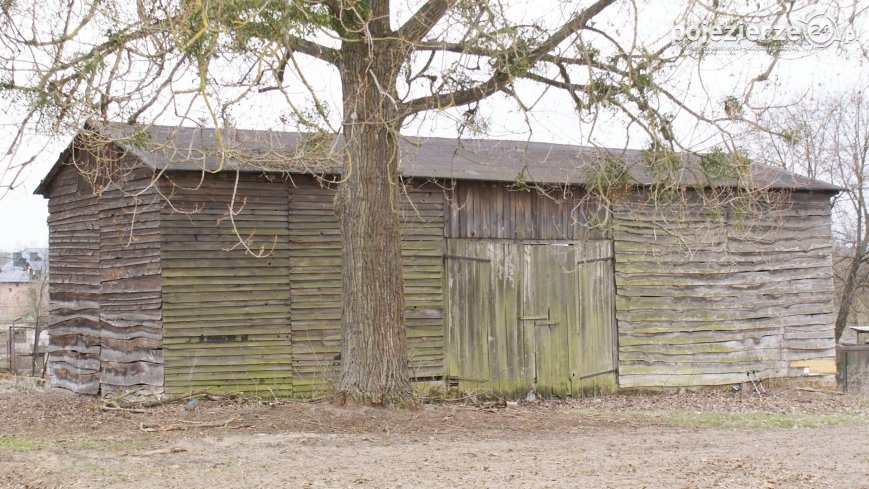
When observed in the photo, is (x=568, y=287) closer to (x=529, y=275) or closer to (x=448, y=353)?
(x=529, y=275)

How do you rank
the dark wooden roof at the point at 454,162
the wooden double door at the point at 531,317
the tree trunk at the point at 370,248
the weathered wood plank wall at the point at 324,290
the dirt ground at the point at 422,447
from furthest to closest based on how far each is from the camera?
1. the wooden double door at the point at 531,317
2. the weathered wood plank wall at the point at 324,290
3. the dark wooden roof at the point at 454,162
4. the tree trunk at the point at 370,248
5. the dirt ground at the point at 422,447

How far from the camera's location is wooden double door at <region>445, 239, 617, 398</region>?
12.6 m

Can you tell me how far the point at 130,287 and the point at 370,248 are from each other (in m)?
4.37

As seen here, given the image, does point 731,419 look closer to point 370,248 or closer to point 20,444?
point 370,248

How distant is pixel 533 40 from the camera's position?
9.05 metres

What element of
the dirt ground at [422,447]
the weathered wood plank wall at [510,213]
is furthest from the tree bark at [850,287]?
the weathered wood plank wall at [510,213]

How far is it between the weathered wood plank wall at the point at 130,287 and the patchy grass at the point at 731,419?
569cm

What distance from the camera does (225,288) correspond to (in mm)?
11648

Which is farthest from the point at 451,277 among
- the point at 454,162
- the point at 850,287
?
the point at 850,287

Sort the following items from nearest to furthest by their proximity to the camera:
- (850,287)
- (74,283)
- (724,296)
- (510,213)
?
(510,213), (74,283), (724,296), (850,287)

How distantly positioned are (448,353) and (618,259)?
3.13m

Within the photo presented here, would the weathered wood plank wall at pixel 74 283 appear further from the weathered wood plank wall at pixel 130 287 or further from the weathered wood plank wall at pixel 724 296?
the weathered wood plank wall at pixel 724 296

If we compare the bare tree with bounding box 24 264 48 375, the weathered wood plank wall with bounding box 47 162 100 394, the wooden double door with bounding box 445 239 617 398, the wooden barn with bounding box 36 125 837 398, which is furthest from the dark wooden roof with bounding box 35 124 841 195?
the bare tree with bounding box 24 264 48 375

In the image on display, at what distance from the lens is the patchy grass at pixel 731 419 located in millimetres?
10242
